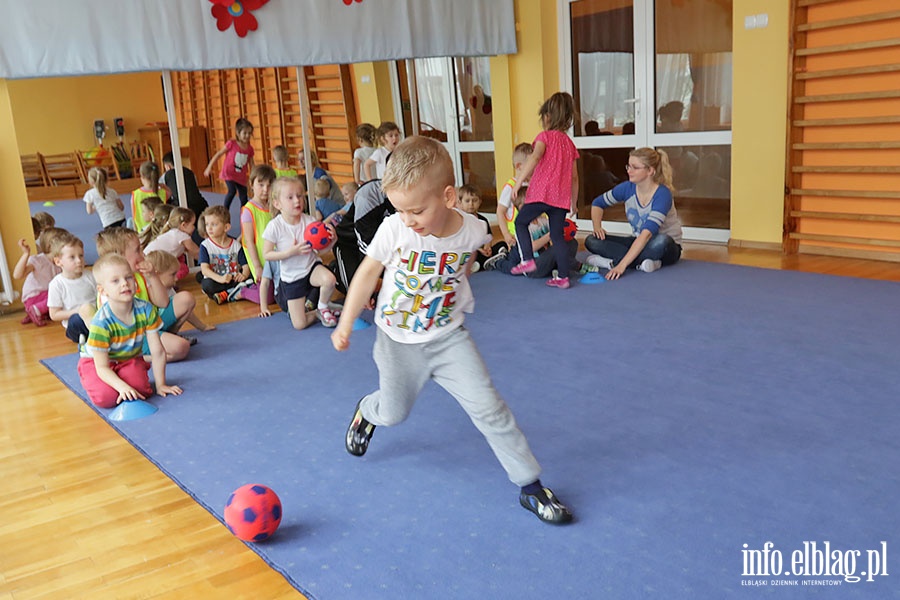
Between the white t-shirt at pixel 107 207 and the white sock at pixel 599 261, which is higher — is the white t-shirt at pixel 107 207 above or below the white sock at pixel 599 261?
above

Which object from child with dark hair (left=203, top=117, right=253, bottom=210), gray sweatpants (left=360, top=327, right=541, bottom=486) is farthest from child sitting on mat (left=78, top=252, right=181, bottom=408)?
child with dark hair (left=203, top=117, right=253, bottom=210)

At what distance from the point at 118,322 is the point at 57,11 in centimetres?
333

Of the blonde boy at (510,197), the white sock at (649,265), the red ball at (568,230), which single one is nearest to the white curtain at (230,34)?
the blonde boy at (510,197)

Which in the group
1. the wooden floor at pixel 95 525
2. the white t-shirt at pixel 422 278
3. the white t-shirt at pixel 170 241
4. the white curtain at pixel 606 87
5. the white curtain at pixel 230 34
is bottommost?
the wooden floor at pixel 95 525

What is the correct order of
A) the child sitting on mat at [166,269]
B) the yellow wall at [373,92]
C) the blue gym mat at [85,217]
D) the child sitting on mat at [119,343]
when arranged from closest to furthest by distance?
the child sitting on mat at [119,343], the child sitting on mat at [166,269], the blue gym mat at [85,217], the yellow wall at [373,92]

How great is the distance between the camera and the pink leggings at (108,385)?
3.83 metres

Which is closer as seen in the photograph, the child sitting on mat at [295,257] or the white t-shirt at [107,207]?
the child sitting on mat at [295,257]

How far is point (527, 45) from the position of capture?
842 cm

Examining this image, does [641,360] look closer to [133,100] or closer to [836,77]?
[836,77]

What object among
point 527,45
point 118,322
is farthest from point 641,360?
point 527,45

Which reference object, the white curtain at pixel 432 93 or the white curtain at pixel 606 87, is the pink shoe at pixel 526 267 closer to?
the white curtain at pixel 606 87

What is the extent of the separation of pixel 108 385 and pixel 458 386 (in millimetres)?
2058

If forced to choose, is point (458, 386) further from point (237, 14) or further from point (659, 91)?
point (659, 91)

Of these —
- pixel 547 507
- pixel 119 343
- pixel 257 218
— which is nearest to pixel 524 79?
pixel 257 218
